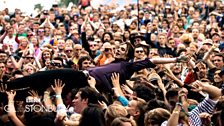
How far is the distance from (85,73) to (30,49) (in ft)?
19.1

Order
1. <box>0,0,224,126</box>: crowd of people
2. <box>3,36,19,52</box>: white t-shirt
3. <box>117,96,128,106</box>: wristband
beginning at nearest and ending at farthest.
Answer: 1. <box>0,0,224,126</box>: crowd of people
2. <box>117,96,128,106</box>: wristband
3. <box>3,36,19,52</box>: white t-shirt

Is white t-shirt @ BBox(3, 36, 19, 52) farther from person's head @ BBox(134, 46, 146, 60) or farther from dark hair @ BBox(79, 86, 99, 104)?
dark hair @ BBox(79, 86, 99, 104)

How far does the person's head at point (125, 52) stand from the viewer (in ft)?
→ 45.8

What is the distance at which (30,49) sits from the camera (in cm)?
1700

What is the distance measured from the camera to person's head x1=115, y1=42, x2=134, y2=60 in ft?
45.8

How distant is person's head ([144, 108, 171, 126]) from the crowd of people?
0.01m

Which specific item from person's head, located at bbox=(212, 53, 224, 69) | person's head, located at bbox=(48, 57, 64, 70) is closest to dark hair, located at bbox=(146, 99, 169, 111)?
person's head, located at bbox=(48, 57, 64, 70)

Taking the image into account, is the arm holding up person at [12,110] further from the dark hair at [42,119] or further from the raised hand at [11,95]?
the dark hair at [42,119]

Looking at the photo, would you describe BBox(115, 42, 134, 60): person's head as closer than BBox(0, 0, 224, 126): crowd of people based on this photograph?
No

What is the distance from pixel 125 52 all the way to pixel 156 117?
5897 millimetres

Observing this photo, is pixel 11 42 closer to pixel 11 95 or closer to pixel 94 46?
pixel 94 46

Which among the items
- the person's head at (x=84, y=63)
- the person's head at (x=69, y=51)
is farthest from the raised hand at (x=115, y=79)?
the person's head at (x=69, y=51)

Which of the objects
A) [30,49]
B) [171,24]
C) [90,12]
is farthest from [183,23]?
[30,49]

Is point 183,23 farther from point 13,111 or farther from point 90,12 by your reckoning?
point 13,111
